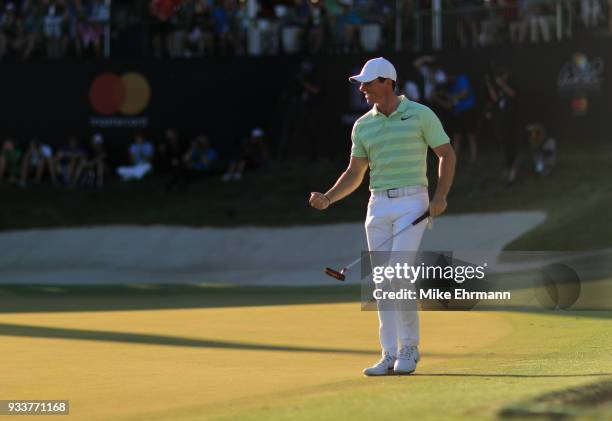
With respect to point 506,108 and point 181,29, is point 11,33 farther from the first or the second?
point 506,108

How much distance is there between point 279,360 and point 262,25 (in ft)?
69.7

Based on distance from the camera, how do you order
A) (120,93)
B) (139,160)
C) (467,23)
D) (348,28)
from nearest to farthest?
(467,23)
(348,28)
(139,160)
(120,93)

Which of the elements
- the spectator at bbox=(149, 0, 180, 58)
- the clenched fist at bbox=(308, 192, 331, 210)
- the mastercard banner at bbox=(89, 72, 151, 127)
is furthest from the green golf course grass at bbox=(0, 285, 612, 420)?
the mastercard banner at bbox=(89, 72, 151, 127)

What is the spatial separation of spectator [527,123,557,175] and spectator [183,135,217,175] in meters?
8.05

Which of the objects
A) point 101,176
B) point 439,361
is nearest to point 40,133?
point 101,176

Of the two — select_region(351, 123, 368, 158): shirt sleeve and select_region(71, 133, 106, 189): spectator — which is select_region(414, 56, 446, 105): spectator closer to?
select_region(71, 133, 106, 189): spectator

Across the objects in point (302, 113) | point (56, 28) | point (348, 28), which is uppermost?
point (56, 28)

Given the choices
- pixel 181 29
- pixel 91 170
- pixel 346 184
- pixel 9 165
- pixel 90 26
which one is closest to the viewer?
pixel 346 184

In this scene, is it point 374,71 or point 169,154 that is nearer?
point 374,71

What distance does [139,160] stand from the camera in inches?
1275

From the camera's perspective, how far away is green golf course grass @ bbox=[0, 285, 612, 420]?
765cm

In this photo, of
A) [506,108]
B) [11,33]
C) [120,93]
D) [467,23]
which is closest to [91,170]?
[120,93]

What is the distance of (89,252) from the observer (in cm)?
3005

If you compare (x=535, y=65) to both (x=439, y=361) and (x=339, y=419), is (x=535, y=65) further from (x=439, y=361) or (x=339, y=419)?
(x=339, y=419)
